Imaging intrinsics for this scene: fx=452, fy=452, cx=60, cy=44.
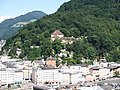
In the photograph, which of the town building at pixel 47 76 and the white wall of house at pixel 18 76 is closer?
the town building at pixel 47 76

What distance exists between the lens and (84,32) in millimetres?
46656

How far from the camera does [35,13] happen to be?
154 meters

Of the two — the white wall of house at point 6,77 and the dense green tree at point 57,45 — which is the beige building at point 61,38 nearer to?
the dense green tree at point 57,45

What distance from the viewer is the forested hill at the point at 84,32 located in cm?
4178

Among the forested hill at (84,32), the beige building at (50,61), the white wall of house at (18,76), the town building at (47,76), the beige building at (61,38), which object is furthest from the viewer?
the beige building at (61,38)

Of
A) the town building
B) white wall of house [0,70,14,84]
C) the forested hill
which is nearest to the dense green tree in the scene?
the forested hill

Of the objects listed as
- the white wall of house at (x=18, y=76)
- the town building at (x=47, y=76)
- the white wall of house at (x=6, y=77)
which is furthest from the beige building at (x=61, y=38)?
the white wall of house at (x=6, y=77)

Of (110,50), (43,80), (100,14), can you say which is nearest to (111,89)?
(43,80)

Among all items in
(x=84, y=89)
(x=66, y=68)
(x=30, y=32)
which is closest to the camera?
(x=84, y=89)

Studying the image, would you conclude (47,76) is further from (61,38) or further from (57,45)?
(61,38)

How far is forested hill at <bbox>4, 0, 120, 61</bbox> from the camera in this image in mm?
41781

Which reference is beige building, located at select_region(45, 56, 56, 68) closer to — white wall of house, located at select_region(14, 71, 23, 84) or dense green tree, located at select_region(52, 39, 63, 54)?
dense green tree, located at select_region(52, 39, 63, 54)

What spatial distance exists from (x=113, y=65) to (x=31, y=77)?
7870 millimetres

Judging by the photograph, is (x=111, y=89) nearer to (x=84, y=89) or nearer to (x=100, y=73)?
(x=84, y=89)
